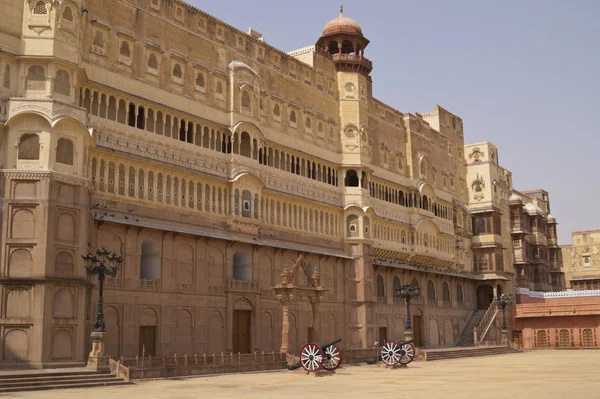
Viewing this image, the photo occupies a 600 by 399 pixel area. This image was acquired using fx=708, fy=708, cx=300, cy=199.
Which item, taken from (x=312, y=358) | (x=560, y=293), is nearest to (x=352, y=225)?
→ (x=312, y=358)

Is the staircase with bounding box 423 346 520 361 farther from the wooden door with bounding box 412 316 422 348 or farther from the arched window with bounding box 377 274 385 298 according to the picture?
the arched window with bounding box 377 274 385 298

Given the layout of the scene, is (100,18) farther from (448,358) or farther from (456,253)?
(456,253)

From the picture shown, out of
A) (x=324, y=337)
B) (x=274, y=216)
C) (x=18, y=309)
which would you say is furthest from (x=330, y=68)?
(x=18, y=309)

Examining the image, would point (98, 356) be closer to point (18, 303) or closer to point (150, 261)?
point (18, 303)

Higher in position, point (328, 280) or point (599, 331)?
point (328, 280)

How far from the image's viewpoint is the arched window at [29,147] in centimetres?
3075

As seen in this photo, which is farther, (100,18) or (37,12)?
(100,18)

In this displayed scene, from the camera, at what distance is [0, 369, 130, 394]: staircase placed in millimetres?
24750

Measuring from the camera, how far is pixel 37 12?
3238 cm

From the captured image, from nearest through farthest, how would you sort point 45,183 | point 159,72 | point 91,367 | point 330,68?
point 91,367, point 45,183, point 159,72, point 330,68

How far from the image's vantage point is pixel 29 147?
101 feet

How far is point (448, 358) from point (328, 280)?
994 cm

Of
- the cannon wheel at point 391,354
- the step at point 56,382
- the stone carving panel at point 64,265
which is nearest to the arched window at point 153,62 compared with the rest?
the stone carving panel at point 64,265

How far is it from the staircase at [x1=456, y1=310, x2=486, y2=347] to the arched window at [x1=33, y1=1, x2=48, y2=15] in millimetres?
45749
